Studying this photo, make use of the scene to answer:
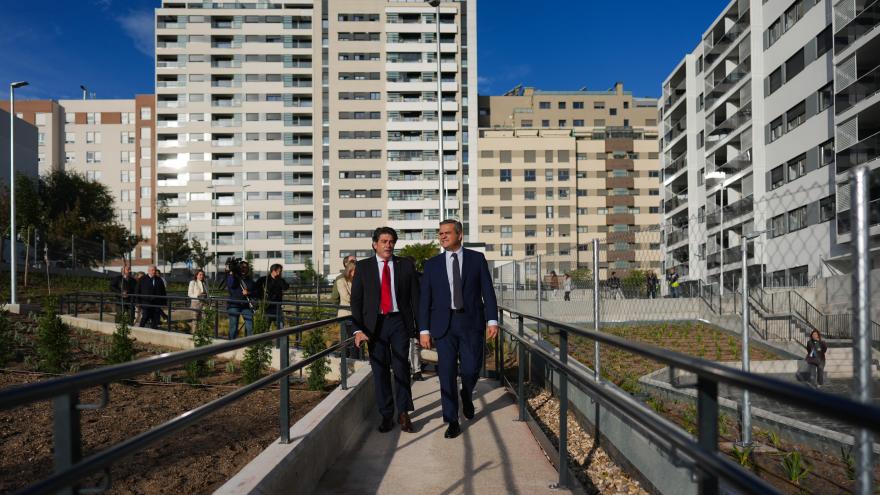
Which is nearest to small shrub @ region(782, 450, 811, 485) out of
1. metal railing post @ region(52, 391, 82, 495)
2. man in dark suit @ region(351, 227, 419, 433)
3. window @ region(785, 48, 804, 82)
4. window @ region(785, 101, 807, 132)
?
man in dark suit @ region(351, 227, 419, 433)

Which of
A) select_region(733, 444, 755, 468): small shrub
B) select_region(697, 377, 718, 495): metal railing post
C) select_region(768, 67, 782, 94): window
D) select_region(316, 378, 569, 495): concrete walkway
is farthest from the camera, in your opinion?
select_region(768, 67, 782, 94): window

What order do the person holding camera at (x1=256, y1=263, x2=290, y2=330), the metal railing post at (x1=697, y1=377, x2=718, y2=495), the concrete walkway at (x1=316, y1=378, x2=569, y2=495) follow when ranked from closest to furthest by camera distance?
the metal railing post at (x1=697, y1=377, x2=718, y2=495) < the concrete walkway at (x1=316, y1=378, x2=569, y2=495) < the person holding camera at (x1=256, y1=263, x2=290, y2=330)

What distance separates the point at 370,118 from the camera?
3425 inches

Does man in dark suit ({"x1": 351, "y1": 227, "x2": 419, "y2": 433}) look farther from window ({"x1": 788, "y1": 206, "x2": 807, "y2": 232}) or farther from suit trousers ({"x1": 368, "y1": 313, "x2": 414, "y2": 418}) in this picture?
window ({"x1": 788, "y1": 206, "x2": 807, "y2": 232})

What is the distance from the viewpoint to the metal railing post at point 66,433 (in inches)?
95.5

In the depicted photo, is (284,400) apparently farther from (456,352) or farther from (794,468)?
(794,468)

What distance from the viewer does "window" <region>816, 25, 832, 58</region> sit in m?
39.4

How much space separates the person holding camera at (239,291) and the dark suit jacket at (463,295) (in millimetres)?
8600

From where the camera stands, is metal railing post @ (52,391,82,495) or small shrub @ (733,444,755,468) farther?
small shrub @ (733,444,755,468)

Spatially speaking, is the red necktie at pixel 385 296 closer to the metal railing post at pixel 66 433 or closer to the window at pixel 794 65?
the metal railing post at pixel 66 433

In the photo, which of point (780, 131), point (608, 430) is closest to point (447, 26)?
point (780, 131)

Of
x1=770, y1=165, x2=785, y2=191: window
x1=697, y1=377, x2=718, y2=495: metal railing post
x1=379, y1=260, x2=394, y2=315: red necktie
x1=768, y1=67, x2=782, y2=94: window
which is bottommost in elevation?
x1=697, y1=377, x2=718, y2=495: metal railing post

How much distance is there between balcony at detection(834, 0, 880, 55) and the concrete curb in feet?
116

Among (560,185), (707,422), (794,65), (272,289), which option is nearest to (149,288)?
(272,289)
